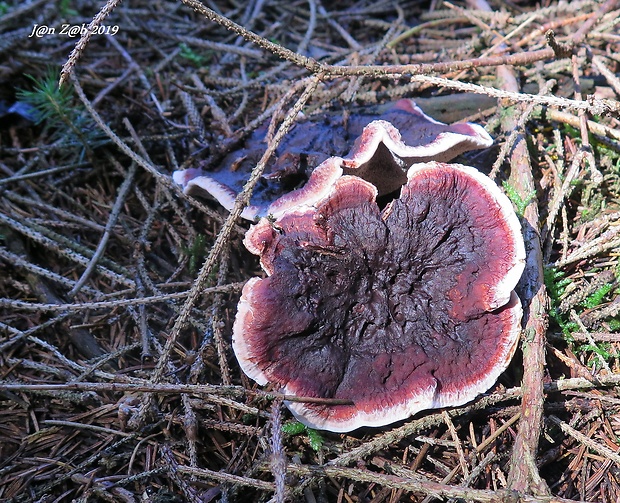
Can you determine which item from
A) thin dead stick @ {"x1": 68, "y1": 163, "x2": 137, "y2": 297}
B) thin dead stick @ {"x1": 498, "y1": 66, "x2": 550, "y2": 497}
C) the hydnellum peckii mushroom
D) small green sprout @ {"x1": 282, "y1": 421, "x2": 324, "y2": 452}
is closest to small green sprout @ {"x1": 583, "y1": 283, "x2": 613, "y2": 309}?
thin dead stick @ {"x1": 498, "y1": 66, "x2": 550, "y2": 497}

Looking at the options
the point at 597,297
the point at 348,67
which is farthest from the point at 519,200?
the point at 348,67

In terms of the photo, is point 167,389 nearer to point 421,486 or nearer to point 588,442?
point 421,486

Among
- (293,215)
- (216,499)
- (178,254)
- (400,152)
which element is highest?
(400,152)

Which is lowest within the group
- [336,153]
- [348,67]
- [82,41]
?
[336,153]

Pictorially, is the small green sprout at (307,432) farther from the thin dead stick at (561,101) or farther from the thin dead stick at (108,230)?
the thin dead stick at (561,101)

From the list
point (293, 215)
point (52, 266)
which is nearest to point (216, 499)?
point (293, 215)

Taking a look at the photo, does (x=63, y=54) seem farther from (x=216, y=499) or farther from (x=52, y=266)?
(x=216, y=499)

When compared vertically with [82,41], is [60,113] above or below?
below
